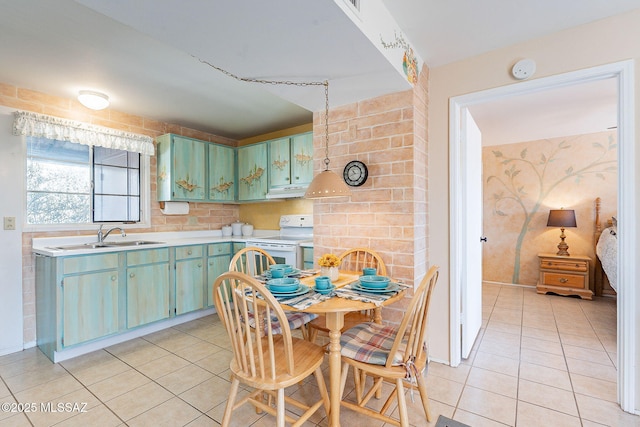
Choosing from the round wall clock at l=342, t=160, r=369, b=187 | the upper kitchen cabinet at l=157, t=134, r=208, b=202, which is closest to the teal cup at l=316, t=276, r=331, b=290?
the round wall clock at l=342, t=160, r=369, b=187

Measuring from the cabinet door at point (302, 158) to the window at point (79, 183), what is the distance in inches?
71.0

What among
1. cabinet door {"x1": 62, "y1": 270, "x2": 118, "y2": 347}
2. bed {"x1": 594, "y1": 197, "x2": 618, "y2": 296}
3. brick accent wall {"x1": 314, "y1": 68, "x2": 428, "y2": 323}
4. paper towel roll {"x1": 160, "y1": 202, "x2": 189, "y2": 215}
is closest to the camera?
brick accent wall {"x1": 314, "y1": 68, "x2": 428, "y2": 323}

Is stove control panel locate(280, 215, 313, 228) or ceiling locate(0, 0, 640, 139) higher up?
ceiling locate(0, 0, 640, 139)

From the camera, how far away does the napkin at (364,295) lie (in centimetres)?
155

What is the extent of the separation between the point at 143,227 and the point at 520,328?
4155 mm

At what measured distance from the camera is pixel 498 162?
15.8 ft

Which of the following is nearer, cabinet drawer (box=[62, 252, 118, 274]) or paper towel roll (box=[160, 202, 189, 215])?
cabinet drawer (box=[62, 252, 118, 274])

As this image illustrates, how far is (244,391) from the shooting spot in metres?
2.03

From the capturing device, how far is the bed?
129 inches

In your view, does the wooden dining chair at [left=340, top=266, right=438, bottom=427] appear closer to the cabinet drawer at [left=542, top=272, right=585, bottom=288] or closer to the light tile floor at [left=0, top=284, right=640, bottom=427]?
the light tile floor at [left=0, top=284, right=640, bottom=427]

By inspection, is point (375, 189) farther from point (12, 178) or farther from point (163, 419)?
point (12, 178)

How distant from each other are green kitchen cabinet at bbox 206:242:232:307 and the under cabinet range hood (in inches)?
32.2

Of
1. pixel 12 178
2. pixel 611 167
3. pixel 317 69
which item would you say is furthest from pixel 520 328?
pixel 12 178

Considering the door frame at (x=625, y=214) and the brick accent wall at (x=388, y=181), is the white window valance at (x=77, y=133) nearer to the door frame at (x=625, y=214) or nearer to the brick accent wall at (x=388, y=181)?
the brick accent wall at (x=388, y=181)
